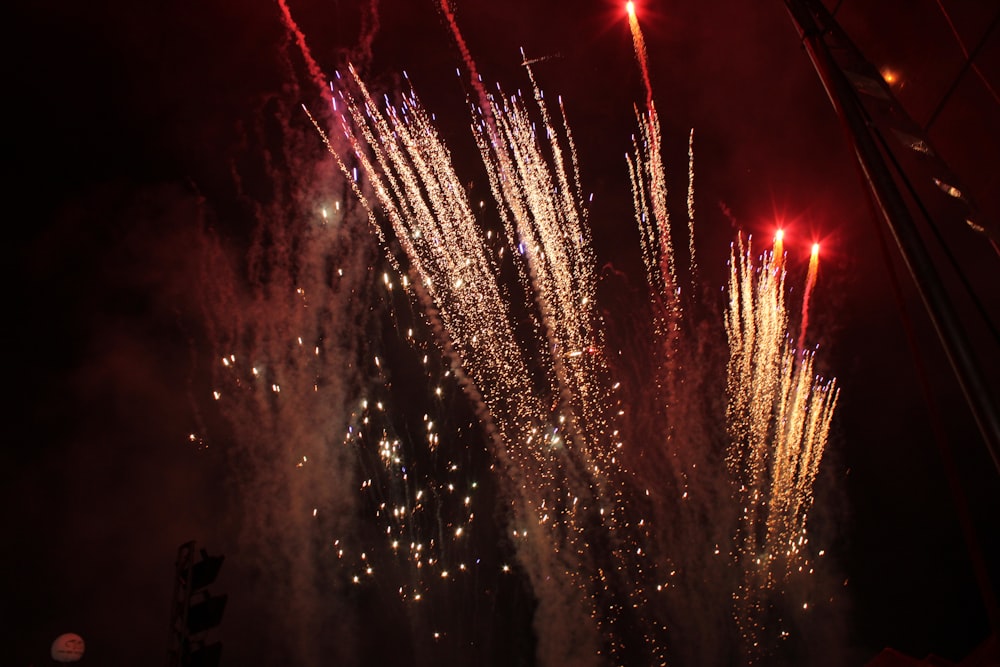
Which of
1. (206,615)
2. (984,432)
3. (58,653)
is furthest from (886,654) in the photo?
(58,653)

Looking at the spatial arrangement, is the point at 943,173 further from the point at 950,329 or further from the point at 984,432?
the point at 984,432

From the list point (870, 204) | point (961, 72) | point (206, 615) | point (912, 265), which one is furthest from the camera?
point (206, 615)

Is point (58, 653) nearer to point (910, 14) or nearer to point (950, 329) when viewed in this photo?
point (950, 329)

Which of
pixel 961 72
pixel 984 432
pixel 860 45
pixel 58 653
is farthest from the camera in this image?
pixel 58 653

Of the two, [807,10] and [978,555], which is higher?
[807,10]

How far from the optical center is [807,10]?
2.74 meters

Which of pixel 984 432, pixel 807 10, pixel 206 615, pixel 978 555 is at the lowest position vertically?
pixel 978 555

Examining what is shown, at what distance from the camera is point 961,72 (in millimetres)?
3197

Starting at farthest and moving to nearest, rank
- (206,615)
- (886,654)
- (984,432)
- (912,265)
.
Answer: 1. (886,654)
2. (206,615)
3. (912,265)
4. (984,432)

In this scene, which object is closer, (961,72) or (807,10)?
(807,10)

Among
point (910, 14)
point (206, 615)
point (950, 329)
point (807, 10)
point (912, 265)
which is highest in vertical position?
point (910, 14)

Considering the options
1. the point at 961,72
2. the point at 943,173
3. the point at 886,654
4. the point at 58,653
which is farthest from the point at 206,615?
the point at 886,654

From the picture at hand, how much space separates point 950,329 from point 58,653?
10.2 meters

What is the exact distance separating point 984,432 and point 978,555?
39 cm
